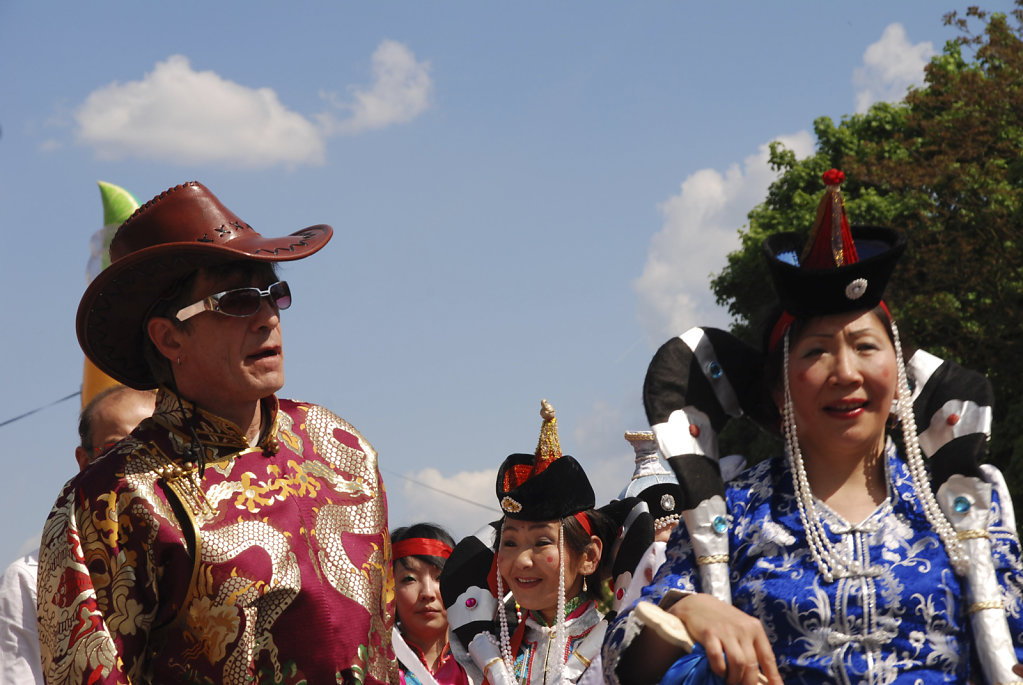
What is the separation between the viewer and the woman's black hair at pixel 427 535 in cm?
714

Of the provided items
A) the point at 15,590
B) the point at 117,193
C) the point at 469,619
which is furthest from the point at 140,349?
the point at 117,193

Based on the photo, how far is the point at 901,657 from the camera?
3.07 meters

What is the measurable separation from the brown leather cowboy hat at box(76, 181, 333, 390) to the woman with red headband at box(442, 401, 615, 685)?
2453mm

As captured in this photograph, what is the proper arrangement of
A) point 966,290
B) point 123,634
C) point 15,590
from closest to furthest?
1. point 123,634
2. point 15,590
3. point 966,290

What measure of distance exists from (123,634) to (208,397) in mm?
734

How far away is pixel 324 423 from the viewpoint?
4.00 metres

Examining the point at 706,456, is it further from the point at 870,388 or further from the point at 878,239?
the point at 878,239

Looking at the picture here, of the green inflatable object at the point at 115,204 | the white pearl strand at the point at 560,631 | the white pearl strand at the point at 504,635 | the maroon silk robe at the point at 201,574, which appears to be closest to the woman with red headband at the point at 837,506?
the maroon silk robe at the point at 201,574

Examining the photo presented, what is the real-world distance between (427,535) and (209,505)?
3908 millimetres

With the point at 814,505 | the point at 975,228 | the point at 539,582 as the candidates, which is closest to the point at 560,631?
the point at 539,582

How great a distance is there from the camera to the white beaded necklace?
3176 millimetres

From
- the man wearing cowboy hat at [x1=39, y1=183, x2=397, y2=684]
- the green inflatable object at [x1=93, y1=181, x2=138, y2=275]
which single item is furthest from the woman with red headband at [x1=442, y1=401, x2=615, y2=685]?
the green inflatable object at [x1=93, y1=181, x2=138, y2=275]

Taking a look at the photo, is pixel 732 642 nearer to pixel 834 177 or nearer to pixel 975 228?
pixel 834 177

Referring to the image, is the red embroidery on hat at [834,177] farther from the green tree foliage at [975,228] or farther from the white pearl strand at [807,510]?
the green tree foliage at [975,228]
